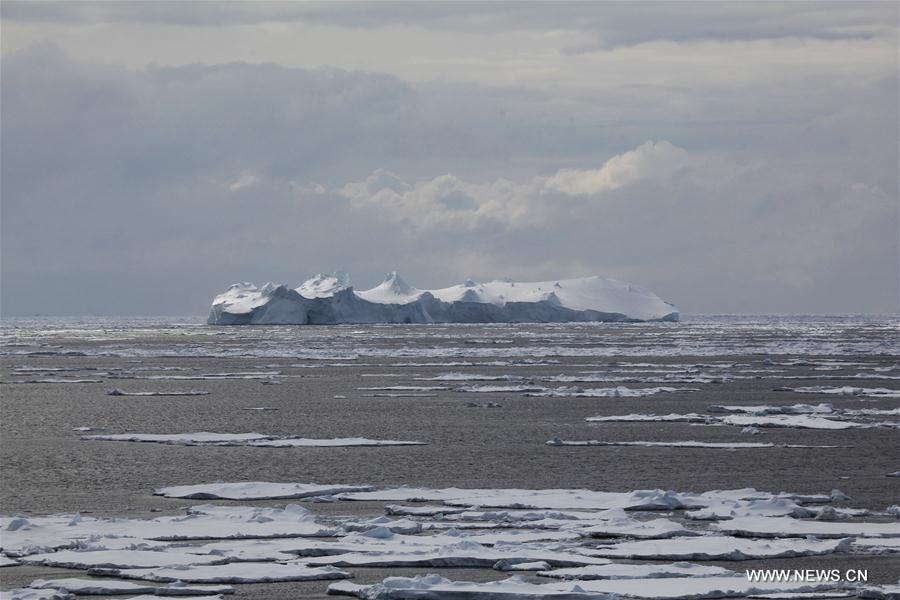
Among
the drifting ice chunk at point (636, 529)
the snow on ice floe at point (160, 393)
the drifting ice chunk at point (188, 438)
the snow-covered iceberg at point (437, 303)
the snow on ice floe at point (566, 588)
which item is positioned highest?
the snow-covered iceberg at point (437, 303)

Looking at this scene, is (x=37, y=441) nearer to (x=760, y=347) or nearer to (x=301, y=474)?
(x=301, y=474)

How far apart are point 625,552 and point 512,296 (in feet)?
255

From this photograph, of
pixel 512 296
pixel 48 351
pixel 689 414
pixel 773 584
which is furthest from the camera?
pixel 512 296

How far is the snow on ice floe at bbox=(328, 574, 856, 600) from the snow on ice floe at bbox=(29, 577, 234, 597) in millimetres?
743

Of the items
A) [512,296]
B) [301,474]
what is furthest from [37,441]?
[512,296]

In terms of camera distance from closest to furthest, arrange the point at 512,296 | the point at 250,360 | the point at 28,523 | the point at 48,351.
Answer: the point at 28,523 < the point at 250,360 < the point at 48,351 < the point at 512,296

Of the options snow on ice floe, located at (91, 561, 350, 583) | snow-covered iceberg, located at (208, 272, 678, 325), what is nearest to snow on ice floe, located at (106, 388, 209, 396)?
snow on ice floe, located at (91, 561, 350, 583)

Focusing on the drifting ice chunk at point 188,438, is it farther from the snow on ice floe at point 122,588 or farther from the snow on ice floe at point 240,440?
the snow on ice floe at point 122,588

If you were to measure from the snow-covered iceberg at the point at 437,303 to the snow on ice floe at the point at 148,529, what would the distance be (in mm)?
64327

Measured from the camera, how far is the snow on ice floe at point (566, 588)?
7.48 m

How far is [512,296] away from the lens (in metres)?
86.2

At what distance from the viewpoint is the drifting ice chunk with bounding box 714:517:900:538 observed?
9281mm

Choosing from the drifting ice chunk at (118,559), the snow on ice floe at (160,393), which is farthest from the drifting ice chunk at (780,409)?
the drifting ice chunk at (118,559)

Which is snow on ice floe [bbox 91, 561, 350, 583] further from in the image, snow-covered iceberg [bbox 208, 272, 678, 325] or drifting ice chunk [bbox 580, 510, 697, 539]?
snow-covered iceberg [bbox 208, 272, 678, 325]
